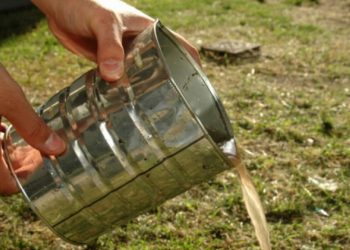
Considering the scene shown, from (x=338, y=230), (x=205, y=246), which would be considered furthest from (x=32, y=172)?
(x=338, y=230)

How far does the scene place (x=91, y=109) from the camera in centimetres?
160

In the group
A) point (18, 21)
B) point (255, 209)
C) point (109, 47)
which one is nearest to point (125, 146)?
point (109, 47)

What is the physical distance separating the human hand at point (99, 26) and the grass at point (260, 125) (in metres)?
0.95

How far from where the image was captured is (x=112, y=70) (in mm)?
1539

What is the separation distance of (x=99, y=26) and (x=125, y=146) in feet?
1.77

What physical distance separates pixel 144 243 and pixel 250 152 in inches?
44.0

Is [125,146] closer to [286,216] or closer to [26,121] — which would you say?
[26,121]

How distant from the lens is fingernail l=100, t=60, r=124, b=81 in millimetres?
1535

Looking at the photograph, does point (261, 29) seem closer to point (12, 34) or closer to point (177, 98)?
point (12, 34)

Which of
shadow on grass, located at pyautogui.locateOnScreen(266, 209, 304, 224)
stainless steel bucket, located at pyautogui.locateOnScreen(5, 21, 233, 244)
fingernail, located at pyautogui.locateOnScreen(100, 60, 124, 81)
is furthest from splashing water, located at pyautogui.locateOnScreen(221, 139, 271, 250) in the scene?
fingernail, located at pyautogui.locateOnScreen(100, 60, 124, 81)

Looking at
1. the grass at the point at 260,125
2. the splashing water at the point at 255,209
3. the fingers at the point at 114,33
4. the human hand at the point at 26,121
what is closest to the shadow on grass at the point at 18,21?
A: the grass at the point at 260,125

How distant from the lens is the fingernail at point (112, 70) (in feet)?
5.04

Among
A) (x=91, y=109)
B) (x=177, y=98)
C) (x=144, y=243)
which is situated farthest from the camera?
(x=144, y=243)

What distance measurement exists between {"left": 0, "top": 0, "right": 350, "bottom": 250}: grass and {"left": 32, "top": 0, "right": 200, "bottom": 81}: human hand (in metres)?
0.95
